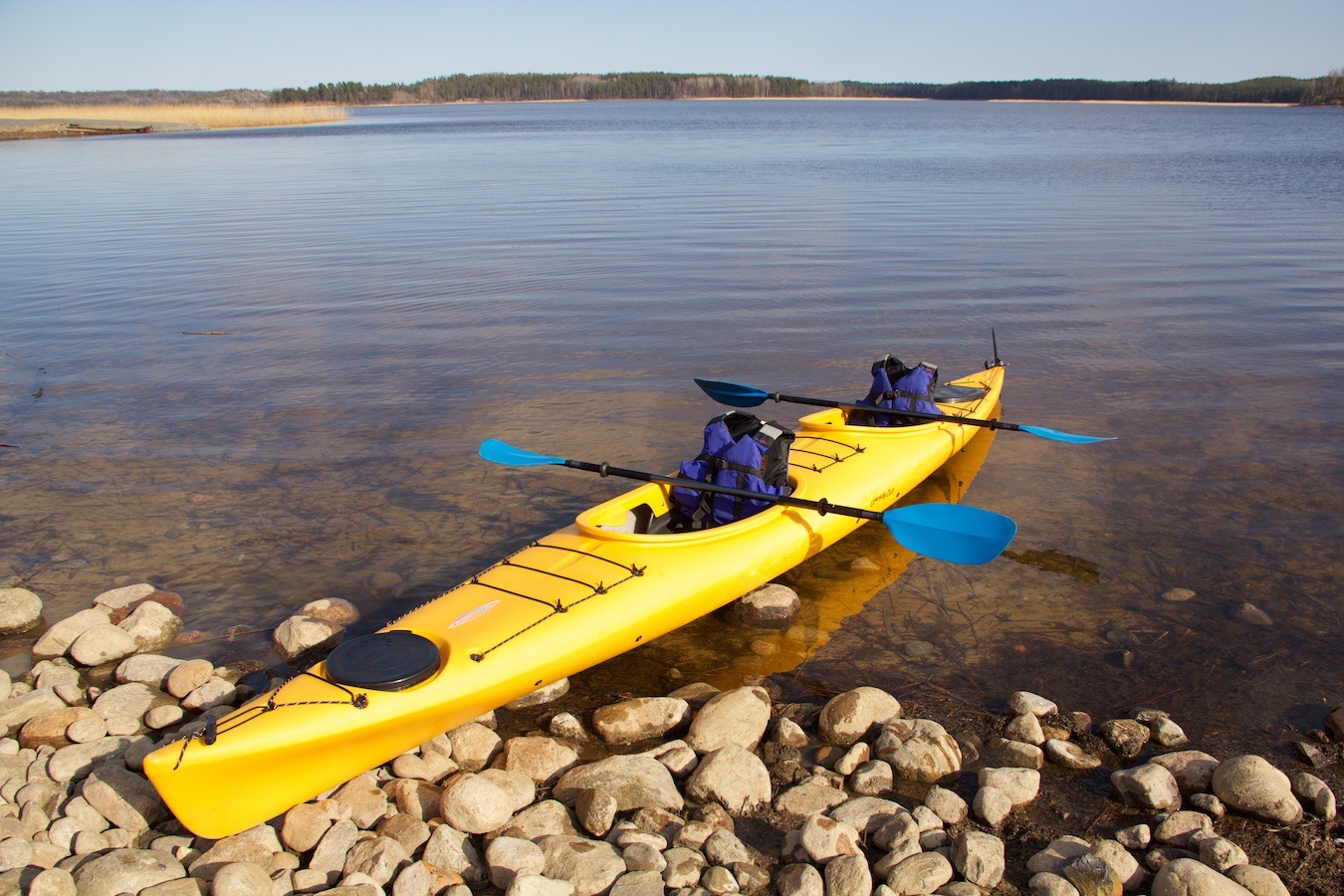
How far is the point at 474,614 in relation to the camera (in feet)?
15.7

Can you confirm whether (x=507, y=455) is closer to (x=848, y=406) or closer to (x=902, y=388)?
(x=848, y=406)

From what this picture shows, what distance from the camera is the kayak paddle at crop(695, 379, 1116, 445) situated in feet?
24.0

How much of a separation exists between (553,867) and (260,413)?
689cm

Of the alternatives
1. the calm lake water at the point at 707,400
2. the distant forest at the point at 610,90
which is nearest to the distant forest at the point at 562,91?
the distant forest at the point at 610,90

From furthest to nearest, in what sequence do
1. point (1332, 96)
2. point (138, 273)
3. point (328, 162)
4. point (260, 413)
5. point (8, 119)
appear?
1. point (1332, 96)
2. point (8, 119)
3. point (328, 162)
4. point (138, 273)
5. point (260, 413)

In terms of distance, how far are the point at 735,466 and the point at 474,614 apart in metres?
1.83

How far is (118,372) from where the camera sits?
10.5 m

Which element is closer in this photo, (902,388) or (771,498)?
(771,498)

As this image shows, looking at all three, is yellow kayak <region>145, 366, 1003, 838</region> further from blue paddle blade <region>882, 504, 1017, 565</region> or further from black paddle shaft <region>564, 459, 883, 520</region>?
blue paddle blade <region>882, 504, 1017, 565</region>

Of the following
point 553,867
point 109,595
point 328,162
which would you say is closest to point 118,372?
point 109,595

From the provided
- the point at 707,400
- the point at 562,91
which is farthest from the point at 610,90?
the point at 707,400

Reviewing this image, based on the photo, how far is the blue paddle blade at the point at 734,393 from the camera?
813cm

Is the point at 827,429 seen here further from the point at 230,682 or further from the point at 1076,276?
the point at 1076,276

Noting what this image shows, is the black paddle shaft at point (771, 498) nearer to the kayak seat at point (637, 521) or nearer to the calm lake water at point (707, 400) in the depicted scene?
the kayak seat at point (637, 521)
